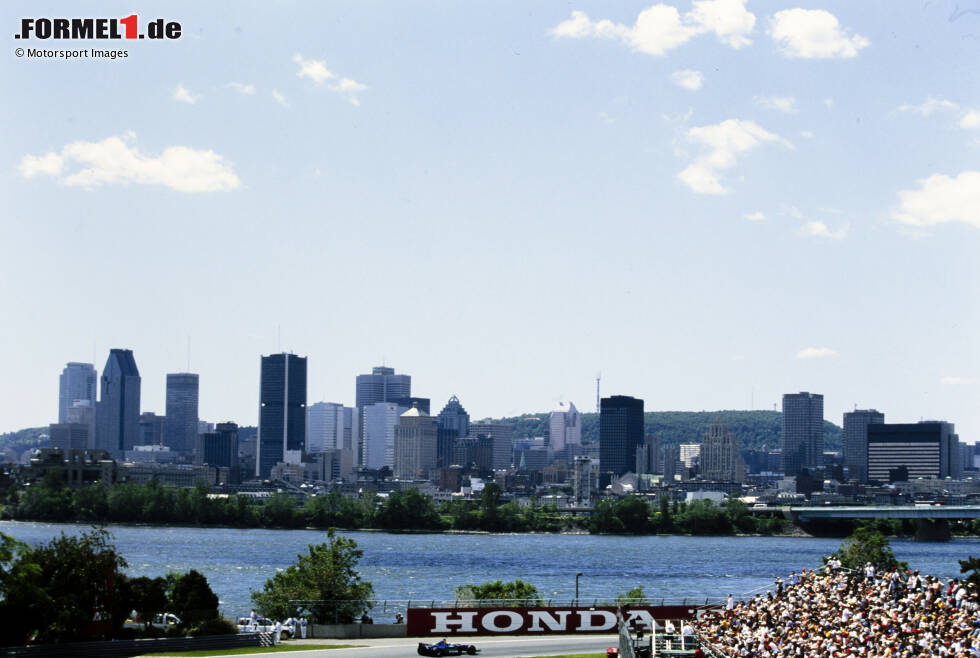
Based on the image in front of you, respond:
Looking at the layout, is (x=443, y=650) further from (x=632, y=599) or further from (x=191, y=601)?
(x=632, y=599)

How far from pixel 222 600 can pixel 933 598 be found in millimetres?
70820

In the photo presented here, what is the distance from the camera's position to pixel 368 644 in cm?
6475

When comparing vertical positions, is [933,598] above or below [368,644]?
above

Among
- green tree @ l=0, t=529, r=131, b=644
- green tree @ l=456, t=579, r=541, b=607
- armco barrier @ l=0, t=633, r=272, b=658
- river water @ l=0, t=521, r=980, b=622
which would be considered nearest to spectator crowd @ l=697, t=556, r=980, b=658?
armco barrier @ l=0, t=633, r=272, b=658

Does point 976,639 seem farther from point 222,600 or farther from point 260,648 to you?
point 222,600

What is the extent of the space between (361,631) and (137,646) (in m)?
12.6

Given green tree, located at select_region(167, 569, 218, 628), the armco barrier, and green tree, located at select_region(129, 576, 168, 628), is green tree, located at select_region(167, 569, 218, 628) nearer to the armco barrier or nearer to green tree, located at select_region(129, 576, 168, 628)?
green tree, located at select_region(129, 576, 168, 628)

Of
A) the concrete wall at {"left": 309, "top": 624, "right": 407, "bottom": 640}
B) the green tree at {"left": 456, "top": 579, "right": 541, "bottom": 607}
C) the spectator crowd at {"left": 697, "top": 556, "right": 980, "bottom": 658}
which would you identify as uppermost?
the spectator crowd at {"left": 697, "top": 556, "right": 980, "bottom": 658}

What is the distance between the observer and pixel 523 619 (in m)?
69.6

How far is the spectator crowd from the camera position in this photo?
4541 centimetres

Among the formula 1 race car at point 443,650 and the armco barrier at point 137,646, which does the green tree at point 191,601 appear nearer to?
the armco barrier at point 137,646

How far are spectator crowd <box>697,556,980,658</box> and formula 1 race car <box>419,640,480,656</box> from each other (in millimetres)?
10757

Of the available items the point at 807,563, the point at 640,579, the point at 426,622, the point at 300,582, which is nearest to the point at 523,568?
the point at 640,579

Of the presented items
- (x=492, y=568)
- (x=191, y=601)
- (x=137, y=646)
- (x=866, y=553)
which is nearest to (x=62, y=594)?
(x=137, y=646)
